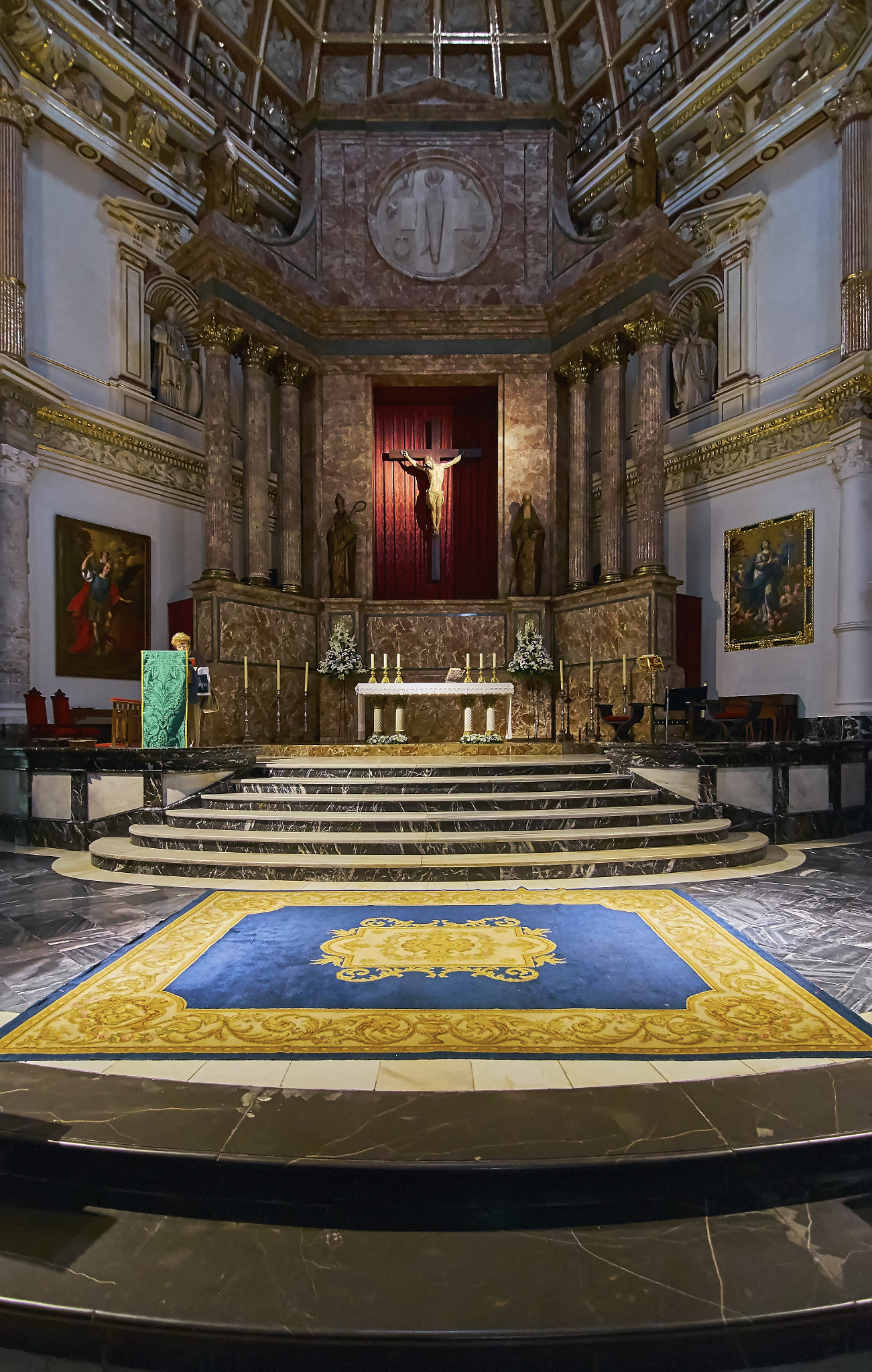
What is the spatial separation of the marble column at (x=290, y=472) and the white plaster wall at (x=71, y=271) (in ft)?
9.25

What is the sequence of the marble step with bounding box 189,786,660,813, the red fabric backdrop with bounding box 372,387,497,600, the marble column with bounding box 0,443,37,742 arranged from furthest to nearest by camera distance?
the red fabric backdrop with bounding box 372,387,497,600
the marble column with bounding box 0,443,37,742
the marble step with bounding box 189,786,660,813

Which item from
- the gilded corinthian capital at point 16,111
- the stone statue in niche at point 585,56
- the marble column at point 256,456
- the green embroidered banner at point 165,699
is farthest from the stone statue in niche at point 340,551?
the stone statue in niche at point 585,56

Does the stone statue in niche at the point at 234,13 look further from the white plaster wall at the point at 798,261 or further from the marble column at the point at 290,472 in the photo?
the white plaster wall at the point at 798,261

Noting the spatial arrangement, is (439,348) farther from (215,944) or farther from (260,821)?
(215,944)

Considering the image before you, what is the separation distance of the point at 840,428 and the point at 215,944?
10.4 m

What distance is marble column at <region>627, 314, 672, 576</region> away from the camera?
11.3 m

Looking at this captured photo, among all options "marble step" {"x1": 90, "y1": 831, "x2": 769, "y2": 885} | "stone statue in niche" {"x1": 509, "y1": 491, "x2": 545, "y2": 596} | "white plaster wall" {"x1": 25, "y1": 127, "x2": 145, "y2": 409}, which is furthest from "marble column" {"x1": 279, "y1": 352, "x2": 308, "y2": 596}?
"marble step" {"x1": 90, "y1": 831, "x2": 769, "y2": 885}

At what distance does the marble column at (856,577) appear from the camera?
9.45 m

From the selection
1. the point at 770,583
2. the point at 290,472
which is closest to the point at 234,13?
the point at 290,472

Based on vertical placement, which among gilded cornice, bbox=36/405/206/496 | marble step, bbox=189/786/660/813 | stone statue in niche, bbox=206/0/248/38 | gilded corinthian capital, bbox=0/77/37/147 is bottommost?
marble step, bbox=189/786/660/813

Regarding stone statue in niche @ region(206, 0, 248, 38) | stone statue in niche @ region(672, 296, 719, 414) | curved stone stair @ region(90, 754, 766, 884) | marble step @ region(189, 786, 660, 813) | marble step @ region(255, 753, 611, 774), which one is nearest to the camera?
curved stone stair @ region(90, 754, 766, 884)

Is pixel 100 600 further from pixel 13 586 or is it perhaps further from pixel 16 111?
pixel 16 111

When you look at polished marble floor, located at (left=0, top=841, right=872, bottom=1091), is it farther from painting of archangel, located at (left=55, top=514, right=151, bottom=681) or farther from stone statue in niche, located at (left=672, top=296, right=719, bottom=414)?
stone statue in niche, located at (left=672, top=296, right=719, bottom=414)

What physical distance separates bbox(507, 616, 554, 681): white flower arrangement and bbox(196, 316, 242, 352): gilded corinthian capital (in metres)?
6.91
